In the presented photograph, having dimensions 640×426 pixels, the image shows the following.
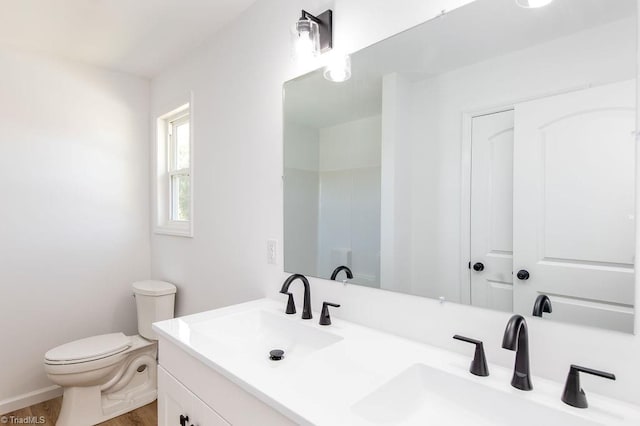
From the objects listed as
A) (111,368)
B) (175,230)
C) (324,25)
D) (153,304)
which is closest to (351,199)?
(324,25)

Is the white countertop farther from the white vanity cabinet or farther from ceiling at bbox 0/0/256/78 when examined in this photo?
ceiling at bbox 0/0/256/78

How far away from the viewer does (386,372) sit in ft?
2.83

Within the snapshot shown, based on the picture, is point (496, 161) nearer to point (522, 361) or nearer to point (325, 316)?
point (522, 361)

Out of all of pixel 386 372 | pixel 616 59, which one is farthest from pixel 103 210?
pixel 616 59

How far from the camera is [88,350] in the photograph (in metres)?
2.02

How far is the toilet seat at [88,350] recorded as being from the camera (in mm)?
1918

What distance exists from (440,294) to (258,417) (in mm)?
621

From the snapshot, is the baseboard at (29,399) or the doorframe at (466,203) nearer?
the doorframe at (466,203)

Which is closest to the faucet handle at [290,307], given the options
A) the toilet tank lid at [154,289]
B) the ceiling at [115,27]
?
the toilet tank lid at [154,289]

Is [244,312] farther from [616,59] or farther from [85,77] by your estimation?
[85,77]

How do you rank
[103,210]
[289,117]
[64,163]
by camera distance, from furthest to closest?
[103,210] < [64,163] < [289,117]

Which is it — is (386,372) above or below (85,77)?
below

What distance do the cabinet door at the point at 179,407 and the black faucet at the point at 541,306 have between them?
0.87m

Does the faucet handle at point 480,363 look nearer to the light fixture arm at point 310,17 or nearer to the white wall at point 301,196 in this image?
the white wall at point 301,196
